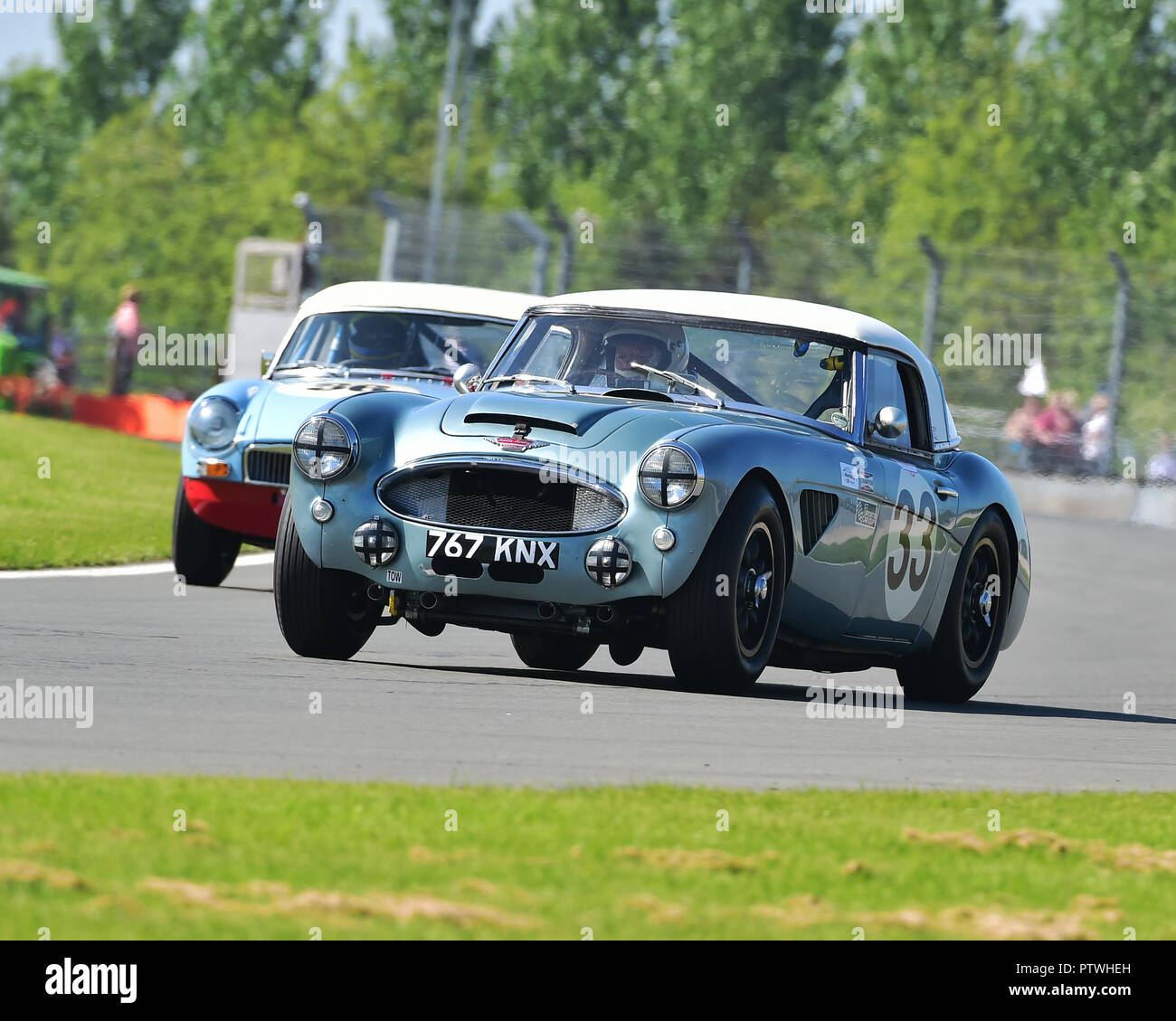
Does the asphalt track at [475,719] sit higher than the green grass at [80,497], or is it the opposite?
the asphalt track at [475,719]

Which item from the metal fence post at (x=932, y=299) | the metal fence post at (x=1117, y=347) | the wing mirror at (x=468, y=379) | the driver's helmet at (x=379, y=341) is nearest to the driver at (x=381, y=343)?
the driver's helmet at (x=379, y=341)

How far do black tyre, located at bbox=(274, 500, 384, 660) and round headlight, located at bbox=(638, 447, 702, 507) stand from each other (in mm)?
1258

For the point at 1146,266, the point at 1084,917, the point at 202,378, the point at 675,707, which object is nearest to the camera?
the point at 1084,917

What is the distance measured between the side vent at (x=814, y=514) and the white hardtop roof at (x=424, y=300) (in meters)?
4.85

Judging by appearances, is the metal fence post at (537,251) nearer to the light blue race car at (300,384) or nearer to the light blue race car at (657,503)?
the light blue race car at (300,384)

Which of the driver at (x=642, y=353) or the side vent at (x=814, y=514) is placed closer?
the side vent at (x=814, y=514)

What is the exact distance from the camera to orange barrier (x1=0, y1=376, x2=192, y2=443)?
29531 millimetres

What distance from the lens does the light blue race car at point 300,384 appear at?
12.5m

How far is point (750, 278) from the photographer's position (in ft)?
91.2

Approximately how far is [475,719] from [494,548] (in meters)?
0.97

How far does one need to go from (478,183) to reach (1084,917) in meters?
61.8
